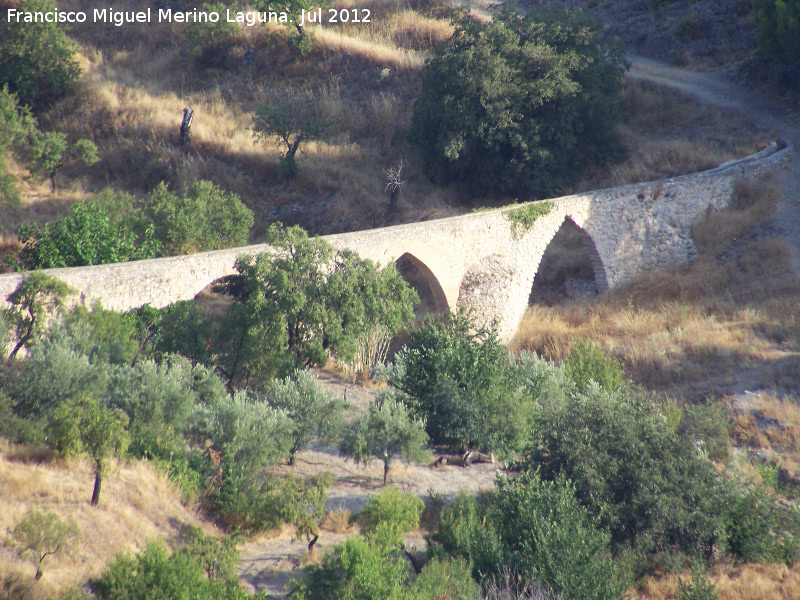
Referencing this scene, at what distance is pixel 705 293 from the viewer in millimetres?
20391

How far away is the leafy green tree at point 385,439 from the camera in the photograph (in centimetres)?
1123

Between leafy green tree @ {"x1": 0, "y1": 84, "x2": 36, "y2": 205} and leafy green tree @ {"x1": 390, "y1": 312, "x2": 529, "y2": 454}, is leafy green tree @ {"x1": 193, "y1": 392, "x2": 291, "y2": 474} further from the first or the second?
leafy green tree @ {"x1": 0, "y1": 84, "x2": 36, "y2": 205}

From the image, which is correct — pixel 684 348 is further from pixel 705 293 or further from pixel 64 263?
pixel 64 263

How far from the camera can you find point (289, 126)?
28922mm

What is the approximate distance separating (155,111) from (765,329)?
25.9 m

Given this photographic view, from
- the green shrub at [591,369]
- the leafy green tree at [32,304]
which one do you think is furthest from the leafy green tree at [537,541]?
the leafy green tree at [32,304]

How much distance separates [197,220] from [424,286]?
8146mm

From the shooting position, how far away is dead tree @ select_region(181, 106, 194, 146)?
97.7 feet

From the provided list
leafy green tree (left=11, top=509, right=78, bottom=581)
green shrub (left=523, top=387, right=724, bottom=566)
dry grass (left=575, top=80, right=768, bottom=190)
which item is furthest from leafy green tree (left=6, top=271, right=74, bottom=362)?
dry grass (left=575, top=80, right=768, bottom=190)

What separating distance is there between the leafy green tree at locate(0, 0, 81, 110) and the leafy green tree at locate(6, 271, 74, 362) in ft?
71.9

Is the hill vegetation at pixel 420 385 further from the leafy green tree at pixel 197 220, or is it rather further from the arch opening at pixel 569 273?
the arch opening at pixel 569 273

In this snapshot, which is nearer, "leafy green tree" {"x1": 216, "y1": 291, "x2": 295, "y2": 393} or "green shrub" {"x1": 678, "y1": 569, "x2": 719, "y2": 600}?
"green shrub" {"x1": 678, "y1": 569, "x2": 719, "y2": 600}

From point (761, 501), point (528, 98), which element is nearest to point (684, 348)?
point (761, 501)

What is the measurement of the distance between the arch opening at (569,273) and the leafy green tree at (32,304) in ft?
46.8
